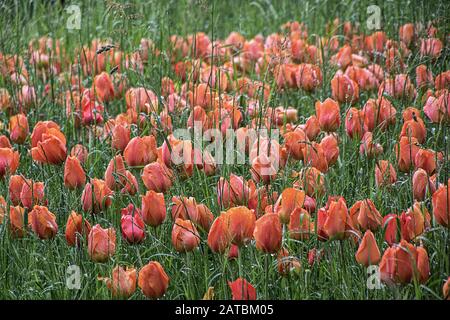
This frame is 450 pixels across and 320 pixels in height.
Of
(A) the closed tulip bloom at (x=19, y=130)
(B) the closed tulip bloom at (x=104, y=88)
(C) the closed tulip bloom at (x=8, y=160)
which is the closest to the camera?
(C) the closed tulip bloom at (x=8, y=160)

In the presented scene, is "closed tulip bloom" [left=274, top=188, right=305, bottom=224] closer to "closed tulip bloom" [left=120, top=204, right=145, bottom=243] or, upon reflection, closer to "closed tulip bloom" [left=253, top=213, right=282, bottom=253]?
"closed tulip bloom" [left=253, top=213, right=282, bottom=253]

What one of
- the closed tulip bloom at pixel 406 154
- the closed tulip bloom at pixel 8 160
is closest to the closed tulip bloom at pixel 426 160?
the closed tulip bloom at pixel 406 154

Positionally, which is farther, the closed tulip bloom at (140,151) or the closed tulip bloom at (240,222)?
the closed tulip bloom at (140,151)

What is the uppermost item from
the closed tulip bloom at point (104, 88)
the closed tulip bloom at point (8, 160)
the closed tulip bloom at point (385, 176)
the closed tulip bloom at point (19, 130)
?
the closed tulip bloom at point (104, 88)

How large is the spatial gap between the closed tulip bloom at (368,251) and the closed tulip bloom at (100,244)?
55 cm

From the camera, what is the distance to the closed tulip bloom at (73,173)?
2135 millimetres

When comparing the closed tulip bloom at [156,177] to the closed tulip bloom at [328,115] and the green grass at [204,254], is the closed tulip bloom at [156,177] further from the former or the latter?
the closed tulip bloom at [328,115]

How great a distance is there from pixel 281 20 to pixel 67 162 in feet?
7.41

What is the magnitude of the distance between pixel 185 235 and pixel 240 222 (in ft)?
0.50

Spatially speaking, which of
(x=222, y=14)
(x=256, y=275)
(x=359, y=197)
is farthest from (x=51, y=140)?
(x=222, y=14)

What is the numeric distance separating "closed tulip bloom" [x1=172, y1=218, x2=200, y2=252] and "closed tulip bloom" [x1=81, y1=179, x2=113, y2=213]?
26cm

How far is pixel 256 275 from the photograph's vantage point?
2062 mm

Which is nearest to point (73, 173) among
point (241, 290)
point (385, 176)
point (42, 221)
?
point (42, 221)

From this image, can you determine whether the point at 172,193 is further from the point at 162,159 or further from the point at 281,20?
the point at 281,20
